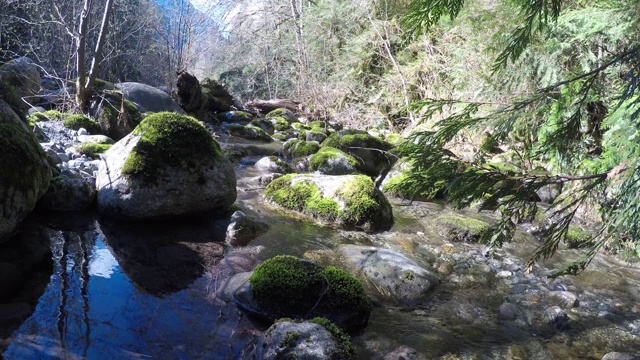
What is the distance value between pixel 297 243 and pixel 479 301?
7.16ft

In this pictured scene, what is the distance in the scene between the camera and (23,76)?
32.6 feet

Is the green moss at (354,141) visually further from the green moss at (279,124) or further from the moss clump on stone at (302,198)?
the green moss at (279,124)

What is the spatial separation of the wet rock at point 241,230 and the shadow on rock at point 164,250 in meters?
0.13

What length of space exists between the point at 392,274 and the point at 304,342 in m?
1.84

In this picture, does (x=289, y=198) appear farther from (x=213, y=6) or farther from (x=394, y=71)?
(x=213, y=6)

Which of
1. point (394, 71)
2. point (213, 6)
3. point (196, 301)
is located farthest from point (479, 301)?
point (213, 6)

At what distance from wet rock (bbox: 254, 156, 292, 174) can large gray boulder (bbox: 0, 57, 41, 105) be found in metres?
5.21

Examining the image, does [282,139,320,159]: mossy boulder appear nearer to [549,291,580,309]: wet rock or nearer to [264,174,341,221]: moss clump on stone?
[264,174,341,221]: moss clump on stone

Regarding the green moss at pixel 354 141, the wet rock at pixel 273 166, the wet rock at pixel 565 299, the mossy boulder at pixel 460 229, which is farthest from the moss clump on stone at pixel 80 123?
the wet rock at pixel 565 299

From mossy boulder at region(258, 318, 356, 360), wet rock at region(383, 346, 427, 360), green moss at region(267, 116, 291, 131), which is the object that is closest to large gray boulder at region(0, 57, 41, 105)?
green moss at region(267, 116, 291, 131)

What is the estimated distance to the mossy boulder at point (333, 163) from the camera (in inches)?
364

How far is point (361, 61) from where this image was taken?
16422mm

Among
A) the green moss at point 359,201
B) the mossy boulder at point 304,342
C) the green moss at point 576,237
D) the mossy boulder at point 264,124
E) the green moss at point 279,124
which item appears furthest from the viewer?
the green moss at point 279,124

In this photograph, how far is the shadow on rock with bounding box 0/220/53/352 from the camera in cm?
301
